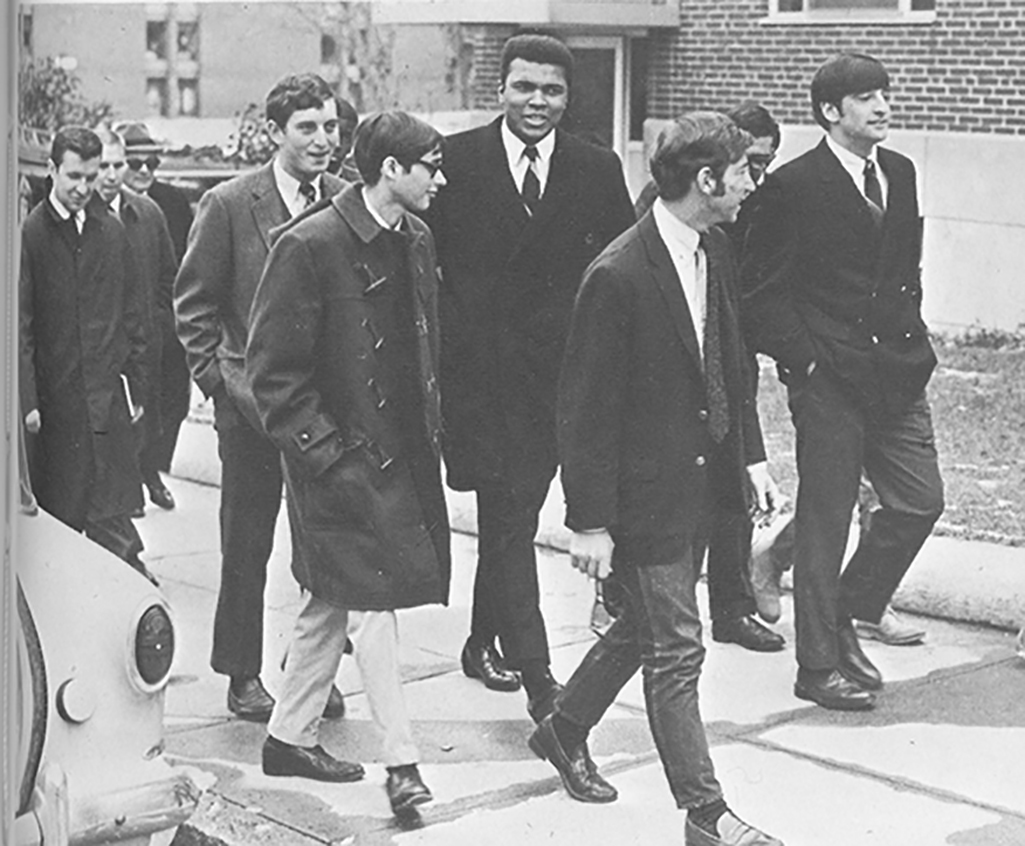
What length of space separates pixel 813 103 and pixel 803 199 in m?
0.25

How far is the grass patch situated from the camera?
21.0 feet

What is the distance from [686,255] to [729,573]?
172 centimetres

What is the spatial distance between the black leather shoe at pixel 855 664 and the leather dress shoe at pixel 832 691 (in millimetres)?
42

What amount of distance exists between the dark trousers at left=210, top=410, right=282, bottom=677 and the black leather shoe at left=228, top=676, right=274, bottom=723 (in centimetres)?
3

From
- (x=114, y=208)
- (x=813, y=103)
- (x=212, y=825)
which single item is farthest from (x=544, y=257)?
(x=212, y=825)

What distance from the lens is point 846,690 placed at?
6.42 meters

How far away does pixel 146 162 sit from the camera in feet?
20.9

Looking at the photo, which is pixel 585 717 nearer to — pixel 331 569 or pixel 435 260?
pixel 331 569

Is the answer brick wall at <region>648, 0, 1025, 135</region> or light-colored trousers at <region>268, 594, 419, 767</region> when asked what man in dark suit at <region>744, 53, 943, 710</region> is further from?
light-colored trousers at <region>268, 594, 419, 767</region>

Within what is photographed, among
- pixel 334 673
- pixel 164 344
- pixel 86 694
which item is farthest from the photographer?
pixel 164 344

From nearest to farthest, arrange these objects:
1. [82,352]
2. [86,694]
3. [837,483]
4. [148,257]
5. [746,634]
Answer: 1. [86,694]
2. [82,352]
3. [837,483]
4. [746,634]
5. [148,257]

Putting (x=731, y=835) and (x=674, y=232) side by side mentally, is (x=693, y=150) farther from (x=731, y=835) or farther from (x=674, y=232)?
(x=731, y=835)

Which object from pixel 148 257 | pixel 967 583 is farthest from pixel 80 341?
pixel 967 583

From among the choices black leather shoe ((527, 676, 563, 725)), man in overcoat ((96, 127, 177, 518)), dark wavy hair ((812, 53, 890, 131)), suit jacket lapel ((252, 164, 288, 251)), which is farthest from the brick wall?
black leather shoe ((527, 676, 563, 725))
